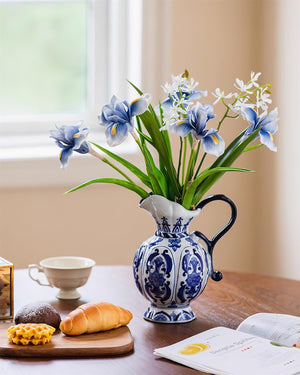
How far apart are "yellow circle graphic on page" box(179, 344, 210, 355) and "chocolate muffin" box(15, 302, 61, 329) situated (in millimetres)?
256

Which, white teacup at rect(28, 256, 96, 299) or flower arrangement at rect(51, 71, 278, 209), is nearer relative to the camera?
flower arrangement at rect(51, 71, 278, 209)

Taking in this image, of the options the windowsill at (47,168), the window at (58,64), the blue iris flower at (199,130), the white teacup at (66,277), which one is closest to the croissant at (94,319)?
the white teacup at (66,277)

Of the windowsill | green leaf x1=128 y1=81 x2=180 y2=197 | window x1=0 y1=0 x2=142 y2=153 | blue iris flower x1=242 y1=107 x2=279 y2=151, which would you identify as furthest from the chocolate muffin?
window x1=0 y1=0 x2=142 y2=153

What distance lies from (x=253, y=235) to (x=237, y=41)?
0.76 metres

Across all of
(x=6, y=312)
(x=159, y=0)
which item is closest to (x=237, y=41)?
(x=159, y=0)

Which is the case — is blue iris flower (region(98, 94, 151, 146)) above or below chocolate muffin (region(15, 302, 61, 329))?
above

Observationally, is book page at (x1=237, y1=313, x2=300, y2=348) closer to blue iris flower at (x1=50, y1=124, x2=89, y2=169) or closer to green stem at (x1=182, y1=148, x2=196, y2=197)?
green stem at (x1=182, y1=148, x2=196, y2=197)

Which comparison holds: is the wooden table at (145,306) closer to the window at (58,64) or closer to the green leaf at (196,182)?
the green leaf at (196,182)

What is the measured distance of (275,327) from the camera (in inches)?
54.9

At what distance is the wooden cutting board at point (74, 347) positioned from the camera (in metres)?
1.27

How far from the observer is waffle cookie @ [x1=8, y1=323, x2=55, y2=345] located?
128 centimetres

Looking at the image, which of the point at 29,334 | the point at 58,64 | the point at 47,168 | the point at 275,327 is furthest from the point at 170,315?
the point at 58,64

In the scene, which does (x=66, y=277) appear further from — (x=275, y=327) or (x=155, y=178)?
(x=275, y=327)

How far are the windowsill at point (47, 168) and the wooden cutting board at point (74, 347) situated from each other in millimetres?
1324
